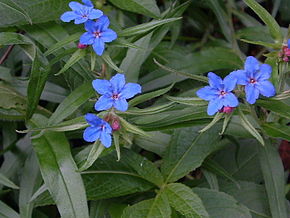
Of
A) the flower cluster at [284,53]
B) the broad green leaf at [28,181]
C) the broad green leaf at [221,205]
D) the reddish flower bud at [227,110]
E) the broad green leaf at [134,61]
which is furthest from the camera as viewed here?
the broad green leaf at [134,61]

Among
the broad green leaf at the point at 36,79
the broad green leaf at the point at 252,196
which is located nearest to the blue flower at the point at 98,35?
the broad green leaf at the point at 36,79

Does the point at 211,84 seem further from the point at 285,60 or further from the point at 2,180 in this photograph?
the point at 2,180

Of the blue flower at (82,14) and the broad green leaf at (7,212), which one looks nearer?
the blue flower at (82,14)

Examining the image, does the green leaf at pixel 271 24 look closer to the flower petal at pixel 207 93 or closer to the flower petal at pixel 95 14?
the flower petal at pixel 207 93

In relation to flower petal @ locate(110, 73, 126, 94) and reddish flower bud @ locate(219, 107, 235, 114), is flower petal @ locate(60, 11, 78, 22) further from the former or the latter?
reddish flower bud @ locate(219, 107, 235, 114)

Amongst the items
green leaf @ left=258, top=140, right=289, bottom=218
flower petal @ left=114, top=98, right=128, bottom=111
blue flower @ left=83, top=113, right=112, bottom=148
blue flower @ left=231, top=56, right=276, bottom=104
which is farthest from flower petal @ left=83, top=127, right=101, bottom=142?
green leaf @ left=258, top=140, right=289, bottom=218

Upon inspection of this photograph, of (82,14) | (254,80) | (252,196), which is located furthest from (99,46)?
(252,196)

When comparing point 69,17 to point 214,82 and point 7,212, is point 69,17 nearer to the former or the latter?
point 214,82
